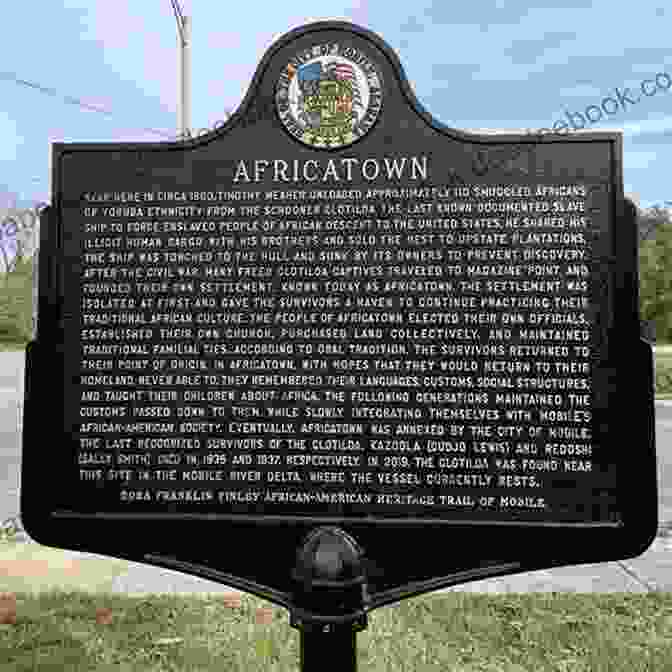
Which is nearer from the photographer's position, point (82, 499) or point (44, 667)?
point (82, 499)

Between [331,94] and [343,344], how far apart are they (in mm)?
883

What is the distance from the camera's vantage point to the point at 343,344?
246cm

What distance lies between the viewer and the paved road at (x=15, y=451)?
21.1 feet

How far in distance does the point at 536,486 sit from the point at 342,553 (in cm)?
70

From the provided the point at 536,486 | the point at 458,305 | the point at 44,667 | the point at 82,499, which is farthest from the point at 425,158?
the point at 44,667

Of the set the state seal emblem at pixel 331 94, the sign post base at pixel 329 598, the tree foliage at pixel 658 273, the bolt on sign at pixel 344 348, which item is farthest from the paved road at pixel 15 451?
the tree foliage at pixel 658 273

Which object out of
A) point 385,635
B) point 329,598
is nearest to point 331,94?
point 329,598

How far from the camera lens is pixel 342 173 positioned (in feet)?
8.20

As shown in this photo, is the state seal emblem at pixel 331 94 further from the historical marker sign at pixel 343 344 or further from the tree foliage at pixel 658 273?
the tree foliage at pixel 658 273

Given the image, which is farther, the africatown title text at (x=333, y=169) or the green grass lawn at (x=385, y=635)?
the green grass lawn at (x=385, y=635)

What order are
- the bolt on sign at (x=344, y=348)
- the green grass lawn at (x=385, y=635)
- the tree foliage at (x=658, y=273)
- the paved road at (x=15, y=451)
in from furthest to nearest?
the tree foliage at (x=658, y=273) < the paved road at (x=15, y=451) < the green grass lawn at (x=385, y=635) < the bolt on sign at (x=344, y=348)

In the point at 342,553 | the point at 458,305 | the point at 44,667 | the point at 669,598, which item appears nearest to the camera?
the point at 342,553

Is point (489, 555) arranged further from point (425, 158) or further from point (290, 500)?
point (425, 158)

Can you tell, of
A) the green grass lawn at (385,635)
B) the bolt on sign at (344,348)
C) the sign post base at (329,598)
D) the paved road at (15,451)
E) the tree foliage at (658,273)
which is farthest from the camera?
the tree foliage at (658,273)
